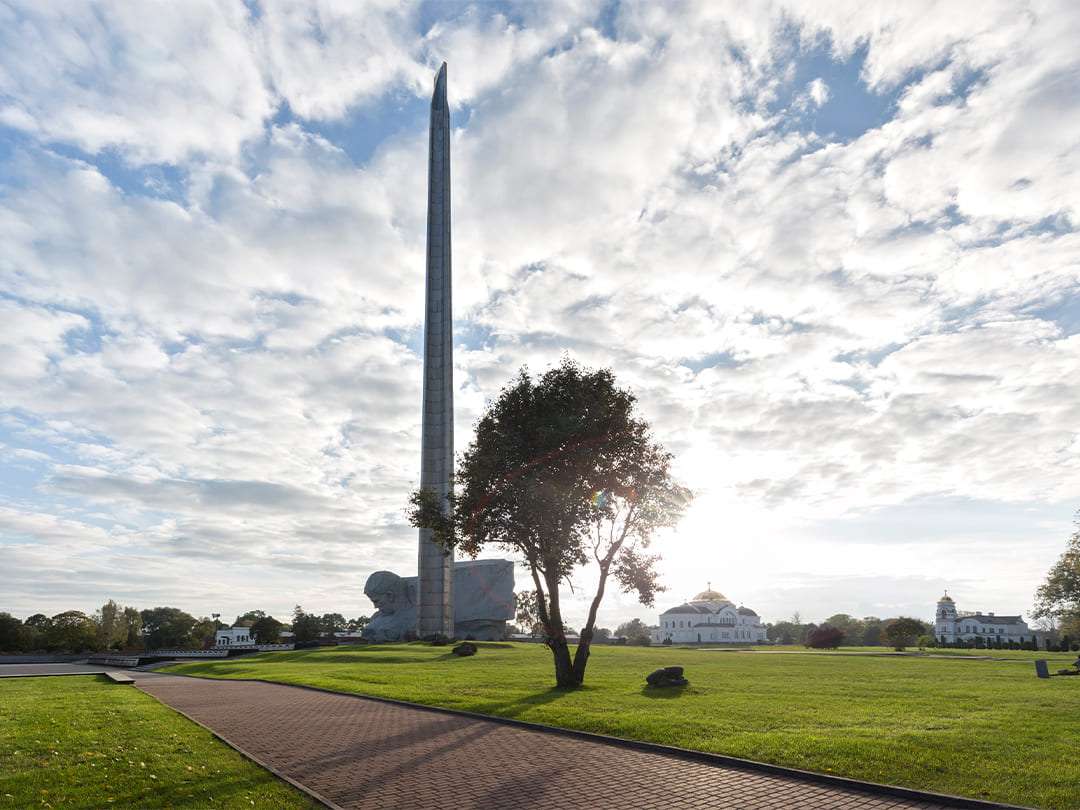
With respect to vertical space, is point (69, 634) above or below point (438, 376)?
below

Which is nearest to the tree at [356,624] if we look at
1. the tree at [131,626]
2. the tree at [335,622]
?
the tree at [335,622]

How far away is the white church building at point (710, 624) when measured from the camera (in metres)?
167

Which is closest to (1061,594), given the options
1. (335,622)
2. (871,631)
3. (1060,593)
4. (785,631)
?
(1060,593)

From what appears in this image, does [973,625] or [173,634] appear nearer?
[173,634]

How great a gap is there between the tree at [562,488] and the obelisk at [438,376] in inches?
2323

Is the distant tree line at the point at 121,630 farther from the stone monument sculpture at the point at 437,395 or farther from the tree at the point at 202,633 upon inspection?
the stone monument sculpture at the point at 437,395

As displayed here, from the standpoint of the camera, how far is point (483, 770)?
13734 millimetres

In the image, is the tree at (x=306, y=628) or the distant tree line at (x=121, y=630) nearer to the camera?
the distant tree line at (x=121, y=630)

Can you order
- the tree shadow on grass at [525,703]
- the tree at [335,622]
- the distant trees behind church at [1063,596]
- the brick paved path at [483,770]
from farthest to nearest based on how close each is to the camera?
the tree at [335,622], the distant trees behind church at [1063,596], the tree shadow on grass at [525,703], the brick paved path at [483,770]

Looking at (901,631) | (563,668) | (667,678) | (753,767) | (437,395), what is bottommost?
(901,631)

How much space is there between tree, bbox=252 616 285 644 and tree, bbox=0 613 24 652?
151 feet

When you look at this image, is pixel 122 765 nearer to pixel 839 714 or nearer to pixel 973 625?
pixel 839 714

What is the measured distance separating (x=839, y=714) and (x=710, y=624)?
156 meters

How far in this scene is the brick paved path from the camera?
37.9ft
